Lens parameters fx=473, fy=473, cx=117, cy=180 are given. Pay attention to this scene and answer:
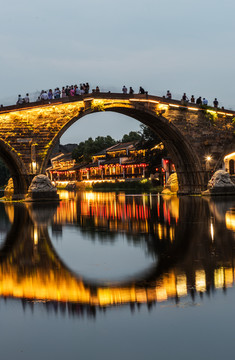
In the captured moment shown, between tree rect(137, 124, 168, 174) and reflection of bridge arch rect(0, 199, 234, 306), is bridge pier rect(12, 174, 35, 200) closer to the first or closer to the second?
reflection of bridge arch rect(0, 199, 234, 306)

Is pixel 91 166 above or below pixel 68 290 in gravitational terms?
above

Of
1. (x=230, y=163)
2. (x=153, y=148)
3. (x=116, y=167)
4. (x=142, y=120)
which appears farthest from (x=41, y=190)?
(x=116, y=167)

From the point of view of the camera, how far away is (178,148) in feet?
128

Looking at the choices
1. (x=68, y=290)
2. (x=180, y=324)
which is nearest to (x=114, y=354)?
(x=180, y=324)

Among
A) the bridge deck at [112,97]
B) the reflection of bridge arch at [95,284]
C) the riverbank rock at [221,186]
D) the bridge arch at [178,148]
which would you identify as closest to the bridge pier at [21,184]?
the bridge deck at [112,97]

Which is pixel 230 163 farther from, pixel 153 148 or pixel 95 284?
pixel 95 284

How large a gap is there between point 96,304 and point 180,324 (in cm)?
103

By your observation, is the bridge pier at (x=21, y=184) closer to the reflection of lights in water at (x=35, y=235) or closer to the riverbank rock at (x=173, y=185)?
the riverbank rock at (x=173, y=185)

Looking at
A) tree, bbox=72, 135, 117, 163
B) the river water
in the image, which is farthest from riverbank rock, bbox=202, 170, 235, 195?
tree, bbox=72, 135, 117, 163

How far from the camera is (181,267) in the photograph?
21.5 feet

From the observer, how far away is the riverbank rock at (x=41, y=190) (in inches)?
1118

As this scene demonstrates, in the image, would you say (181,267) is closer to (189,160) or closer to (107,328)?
(107,328)

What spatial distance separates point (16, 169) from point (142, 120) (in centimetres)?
1154

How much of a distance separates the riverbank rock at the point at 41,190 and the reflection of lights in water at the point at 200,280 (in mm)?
22970
